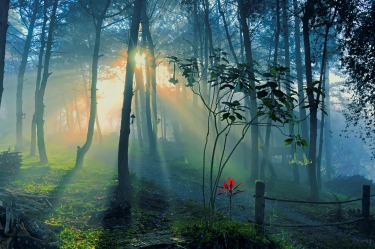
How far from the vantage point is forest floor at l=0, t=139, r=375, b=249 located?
6.59m

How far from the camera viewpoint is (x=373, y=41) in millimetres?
11109

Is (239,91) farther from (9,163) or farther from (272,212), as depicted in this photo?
(9,163)

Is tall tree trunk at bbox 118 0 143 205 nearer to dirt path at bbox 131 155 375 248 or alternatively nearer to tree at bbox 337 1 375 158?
dirt path at bbox 131 155 375 248

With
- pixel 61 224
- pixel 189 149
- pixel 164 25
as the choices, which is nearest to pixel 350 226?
pixel 61 224

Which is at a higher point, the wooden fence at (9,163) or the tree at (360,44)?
the tree at (360,44)

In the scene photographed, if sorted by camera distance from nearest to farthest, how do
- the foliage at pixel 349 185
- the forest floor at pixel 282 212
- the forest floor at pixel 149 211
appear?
the forest floor at pixel 149 211 → the forest floor at pixel 282 212 → the foliage at pixel 349 185

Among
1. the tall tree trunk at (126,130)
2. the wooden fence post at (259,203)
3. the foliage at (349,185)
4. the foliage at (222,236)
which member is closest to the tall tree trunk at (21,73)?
the tall tree trunk at (126,130)

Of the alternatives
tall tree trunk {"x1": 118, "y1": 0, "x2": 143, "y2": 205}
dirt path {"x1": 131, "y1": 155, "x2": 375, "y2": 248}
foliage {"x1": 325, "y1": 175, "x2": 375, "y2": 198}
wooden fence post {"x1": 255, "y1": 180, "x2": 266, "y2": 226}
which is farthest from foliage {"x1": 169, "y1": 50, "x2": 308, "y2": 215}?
foliage {"x1": 325, "y1": 175, "x2": 375, "y2": 198}

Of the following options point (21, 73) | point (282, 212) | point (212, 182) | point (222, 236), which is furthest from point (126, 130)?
point (21, 73)

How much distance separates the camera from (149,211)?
9.36 metres

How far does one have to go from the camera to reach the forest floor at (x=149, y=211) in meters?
6.59

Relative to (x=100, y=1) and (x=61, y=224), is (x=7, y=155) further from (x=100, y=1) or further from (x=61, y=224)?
(x=100, y=1)

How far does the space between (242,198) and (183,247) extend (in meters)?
9.13

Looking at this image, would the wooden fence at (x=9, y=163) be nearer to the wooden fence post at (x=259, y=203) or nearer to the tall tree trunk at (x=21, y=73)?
the tall tree trunk at (x=21, y=73)
